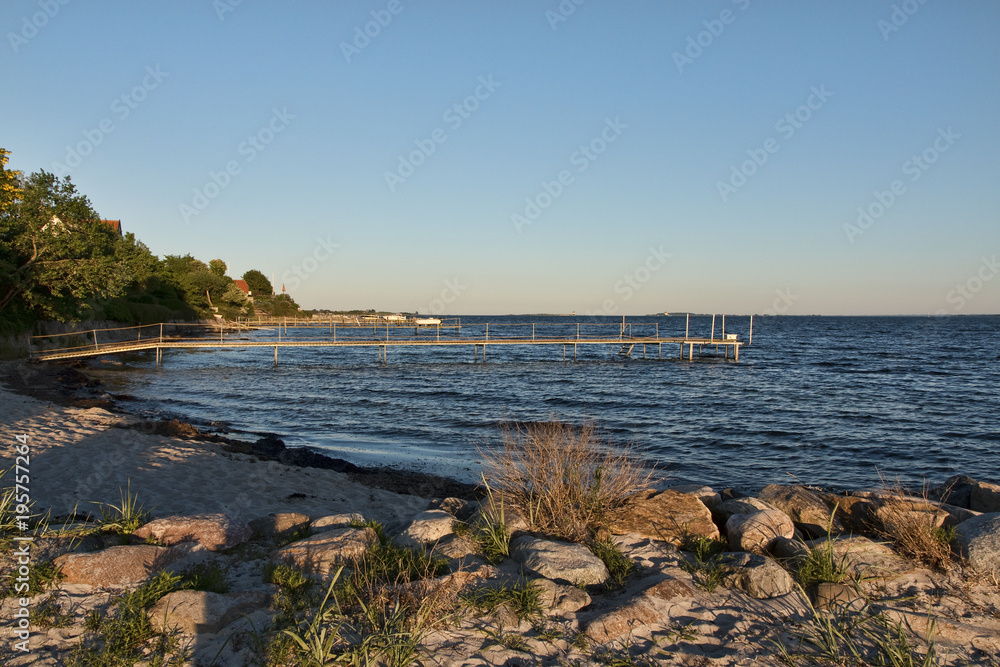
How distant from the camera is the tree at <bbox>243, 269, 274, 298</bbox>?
4631 inches

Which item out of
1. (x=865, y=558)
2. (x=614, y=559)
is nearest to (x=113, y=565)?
(x=614, y=559)

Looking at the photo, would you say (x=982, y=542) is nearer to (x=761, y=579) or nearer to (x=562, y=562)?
(x=761, y=579)

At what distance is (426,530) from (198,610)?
206 cm

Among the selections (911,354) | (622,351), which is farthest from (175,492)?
(911,354)

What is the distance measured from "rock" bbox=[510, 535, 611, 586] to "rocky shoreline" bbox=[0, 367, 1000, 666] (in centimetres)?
2

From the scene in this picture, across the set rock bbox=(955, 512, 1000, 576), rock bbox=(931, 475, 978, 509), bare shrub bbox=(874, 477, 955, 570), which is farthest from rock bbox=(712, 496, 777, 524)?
rock bbox=(931, 475, 978, 509)

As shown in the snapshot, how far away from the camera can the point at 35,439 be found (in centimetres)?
1127

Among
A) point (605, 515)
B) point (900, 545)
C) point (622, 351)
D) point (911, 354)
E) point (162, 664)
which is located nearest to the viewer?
point (162, 664)

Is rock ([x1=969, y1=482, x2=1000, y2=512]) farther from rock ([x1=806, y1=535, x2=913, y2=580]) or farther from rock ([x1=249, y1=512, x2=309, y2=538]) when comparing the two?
rock ([x1=249, y1=512, x2=309, y2=538])

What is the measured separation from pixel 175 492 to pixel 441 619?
22.0ft

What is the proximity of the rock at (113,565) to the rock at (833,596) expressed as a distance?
505 cm

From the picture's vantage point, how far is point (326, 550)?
4.94 meters

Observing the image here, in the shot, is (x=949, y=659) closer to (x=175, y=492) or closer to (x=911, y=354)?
(x=175, y=492)

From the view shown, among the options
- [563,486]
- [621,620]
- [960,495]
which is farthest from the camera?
[960,495]
